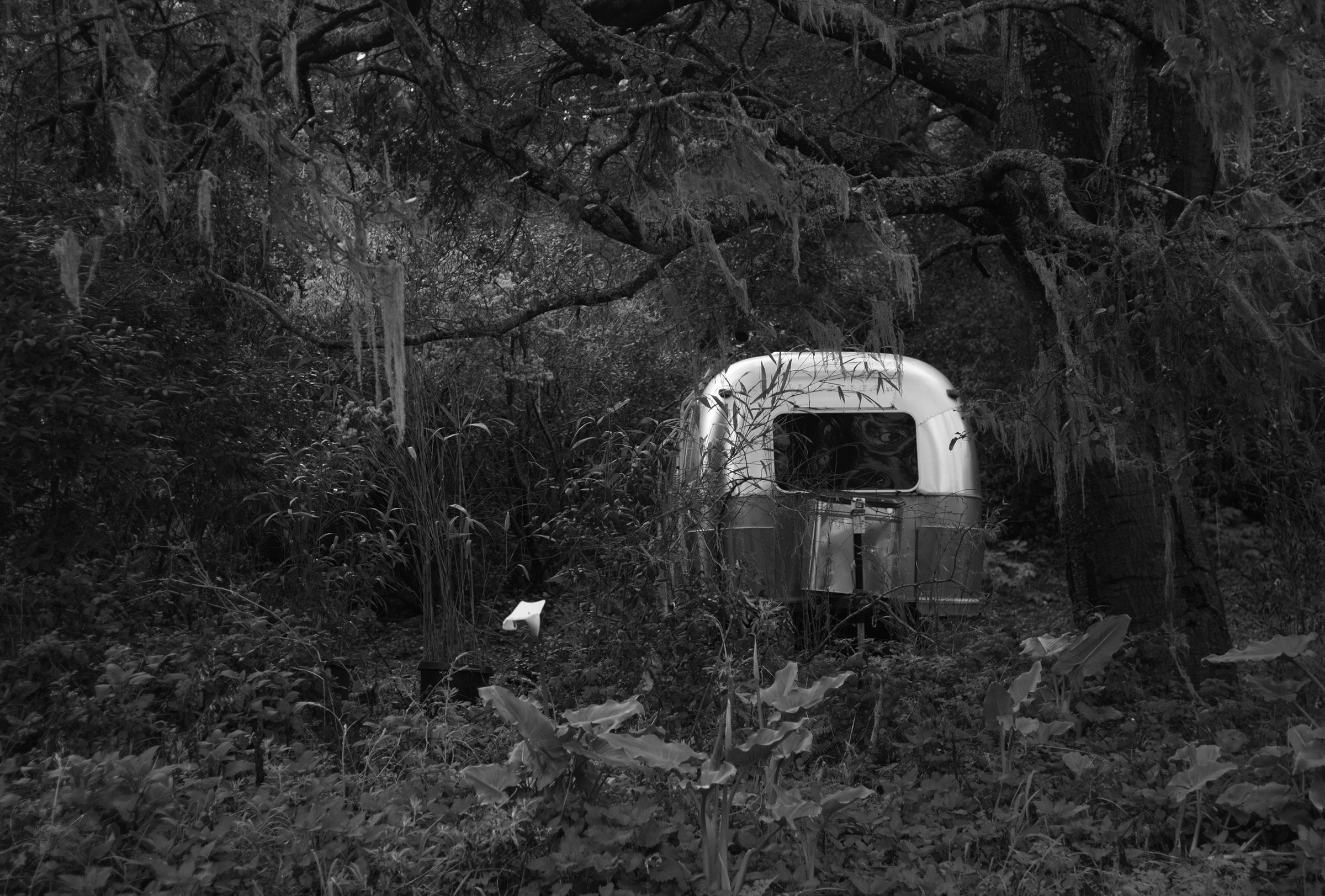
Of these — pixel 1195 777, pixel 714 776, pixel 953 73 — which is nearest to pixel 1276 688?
pixel 1195 777

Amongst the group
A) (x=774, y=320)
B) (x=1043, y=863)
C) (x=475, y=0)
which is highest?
(x=475, y=0)

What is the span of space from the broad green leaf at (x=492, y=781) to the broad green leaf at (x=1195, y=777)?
6.68 feet

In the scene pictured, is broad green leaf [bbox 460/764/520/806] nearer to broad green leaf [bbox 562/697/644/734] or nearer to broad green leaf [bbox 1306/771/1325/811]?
broad green leaf [bbox 562/697/644/734]

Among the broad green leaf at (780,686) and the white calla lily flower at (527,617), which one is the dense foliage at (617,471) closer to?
the broad green leaf at (780,686)

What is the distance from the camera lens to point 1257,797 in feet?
11.8

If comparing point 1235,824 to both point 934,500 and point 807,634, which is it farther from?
point 934,500

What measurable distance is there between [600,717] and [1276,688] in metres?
2.33

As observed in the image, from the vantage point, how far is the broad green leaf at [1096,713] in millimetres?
4418

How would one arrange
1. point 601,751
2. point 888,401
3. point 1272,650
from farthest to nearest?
point 888,401
point 1272,650
point 601,751

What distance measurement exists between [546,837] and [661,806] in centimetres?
50

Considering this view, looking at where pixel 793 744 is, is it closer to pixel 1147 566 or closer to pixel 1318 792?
pixel 1318 792

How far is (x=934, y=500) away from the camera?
7488mm

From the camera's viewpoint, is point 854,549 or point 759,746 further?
point 854,549

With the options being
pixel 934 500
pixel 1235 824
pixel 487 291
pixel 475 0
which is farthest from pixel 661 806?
pixel 487 291
